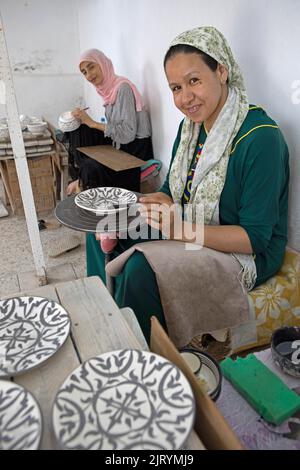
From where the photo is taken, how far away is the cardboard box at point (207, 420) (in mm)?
517

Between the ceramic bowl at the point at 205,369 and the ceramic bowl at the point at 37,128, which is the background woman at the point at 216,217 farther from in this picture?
the ceramic bowl at the point at 37,128

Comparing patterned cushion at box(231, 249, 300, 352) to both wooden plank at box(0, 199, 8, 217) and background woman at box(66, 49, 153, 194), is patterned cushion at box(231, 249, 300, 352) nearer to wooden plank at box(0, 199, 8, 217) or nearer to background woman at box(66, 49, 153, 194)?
background woman at box(66, 49, 153, 194)

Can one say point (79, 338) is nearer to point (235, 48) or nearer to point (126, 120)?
point (235, 48)

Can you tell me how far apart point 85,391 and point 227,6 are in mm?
1659

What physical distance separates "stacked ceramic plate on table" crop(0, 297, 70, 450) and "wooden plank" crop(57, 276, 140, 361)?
0.03 meters

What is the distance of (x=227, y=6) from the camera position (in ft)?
5.14

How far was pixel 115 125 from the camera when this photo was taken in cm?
261

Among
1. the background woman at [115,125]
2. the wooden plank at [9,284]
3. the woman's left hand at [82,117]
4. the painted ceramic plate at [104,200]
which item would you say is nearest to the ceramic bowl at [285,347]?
→ the painted ceramic plate at [104,200]

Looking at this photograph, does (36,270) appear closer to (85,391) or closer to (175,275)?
(175,275)

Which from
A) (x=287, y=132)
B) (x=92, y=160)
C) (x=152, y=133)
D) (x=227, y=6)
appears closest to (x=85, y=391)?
(x=287, y=132)

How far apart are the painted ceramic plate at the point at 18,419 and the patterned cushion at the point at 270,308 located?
3.05 feet

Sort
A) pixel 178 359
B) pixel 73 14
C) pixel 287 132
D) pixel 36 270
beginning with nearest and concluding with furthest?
pixel 178 359 → pixel 287 132 → pixel 36 270 → pixel 73 14

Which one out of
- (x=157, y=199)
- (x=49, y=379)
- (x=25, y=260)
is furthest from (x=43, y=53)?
(x=49, y=379)

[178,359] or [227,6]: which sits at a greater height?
[227,6]
